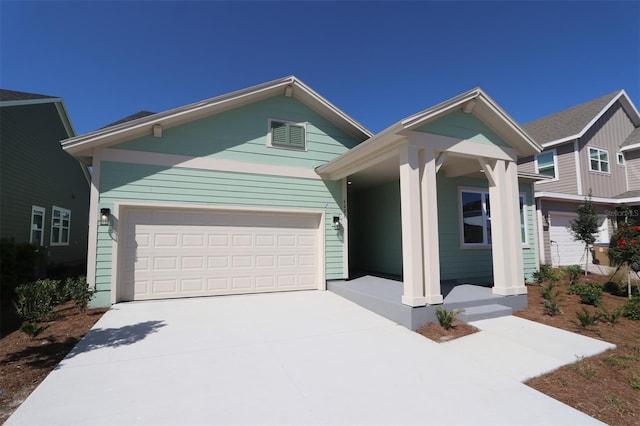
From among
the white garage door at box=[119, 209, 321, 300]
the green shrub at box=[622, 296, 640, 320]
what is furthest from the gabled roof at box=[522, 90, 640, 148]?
the white garage door at box=[119, 209, 321, 300]

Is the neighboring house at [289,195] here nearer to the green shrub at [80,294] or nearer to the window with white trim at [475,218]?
the window with white trim at [475,218]

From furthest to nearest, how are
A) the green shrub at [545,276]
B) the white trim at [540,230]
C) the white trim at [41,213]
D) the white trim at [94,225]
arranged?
the white trim at [540,230]
the white trim at [41,213]
the green shrub at [545,276]
the white trim at [94,225]

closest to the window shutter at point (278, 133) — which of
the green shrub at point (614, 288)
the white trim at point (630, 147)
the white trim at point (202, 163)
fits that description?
the white trim at point (202, 163)

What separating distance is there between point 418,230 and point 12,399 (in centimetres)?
549

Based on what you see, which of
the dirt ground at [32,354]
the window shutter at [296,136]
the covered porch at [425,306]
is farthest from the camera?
the window shutter at [296,136]

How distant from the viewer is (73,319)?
5523 mm

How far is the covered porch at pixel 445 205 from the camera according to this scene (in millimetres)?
5414

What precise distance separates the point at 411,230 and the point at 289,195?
3.83 m

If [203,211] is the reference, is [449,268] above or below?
below

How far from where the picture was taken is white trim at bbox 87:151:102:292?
6449 millimetres

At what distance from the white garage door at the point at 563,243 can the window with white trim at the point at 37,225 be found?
1847 cm

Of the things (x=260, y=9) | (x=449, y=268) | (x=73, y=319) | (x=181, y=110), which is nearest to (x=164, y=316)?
(x=73, y=319)

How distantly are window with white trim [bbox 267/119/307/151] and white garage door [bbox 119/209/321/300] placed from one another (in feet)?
6.27

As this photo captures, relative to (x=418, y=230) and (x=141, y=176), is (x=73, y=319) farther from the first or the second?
(x=418, y=230)
